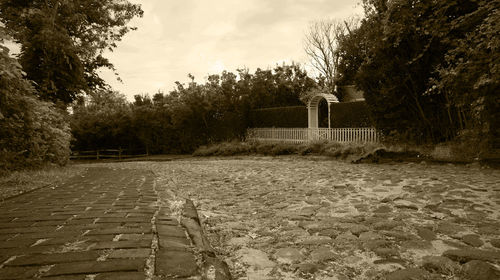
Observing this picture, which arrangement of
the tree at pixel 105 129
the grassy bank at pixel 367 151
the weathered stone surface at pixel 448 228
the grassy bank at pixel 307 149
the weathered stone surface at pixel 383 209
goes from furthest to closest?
the tree at pixel 105 129, the grassy bank at pixel 307 149, the grassy bank at pixel 367 151, the weathered stone surface at pixel 383 209, the weathered stone surface at pixel 448 228

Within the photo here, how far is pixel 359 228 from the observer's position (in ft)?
11.8

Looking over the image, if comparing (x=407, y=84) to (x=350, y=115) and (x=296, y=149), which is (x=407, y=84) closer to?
(x=296, y=149)

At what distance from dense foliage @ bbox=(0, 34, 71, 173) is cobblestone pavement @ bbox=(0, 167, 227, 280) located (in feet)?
6.55

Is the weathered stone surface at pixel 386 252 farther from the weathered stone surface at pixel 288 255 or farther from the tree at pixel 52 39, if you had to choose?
the tree at pixel 52 39

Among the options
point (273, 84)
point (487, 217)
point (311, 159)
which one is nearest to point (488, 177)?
point (487, 217)

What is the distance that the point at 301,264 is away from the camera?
2744 millimetres

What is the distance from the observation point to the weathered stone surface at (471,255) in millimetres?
2678

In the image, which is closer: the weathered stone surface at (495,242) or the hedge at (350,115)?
the weathered stone surface at (495,242)

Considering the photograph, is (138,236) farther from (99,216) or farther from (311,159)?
(311,159)

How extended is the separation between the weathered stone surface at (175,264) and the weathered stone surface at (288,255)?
0.76 meters

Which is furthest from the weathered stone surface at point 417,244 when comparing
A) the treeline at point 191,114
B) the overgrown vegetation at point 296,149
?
the treeline at point 191,114

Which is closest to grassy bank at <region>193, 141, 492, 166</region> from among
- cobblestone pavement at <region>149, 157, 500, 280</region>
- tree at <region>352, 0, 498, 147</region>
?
tree at <region>352, 0, 498, 147</region>

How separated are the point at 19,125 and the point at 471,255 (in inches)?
290

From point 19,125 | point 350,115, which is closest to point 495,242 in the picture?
point 19,125
